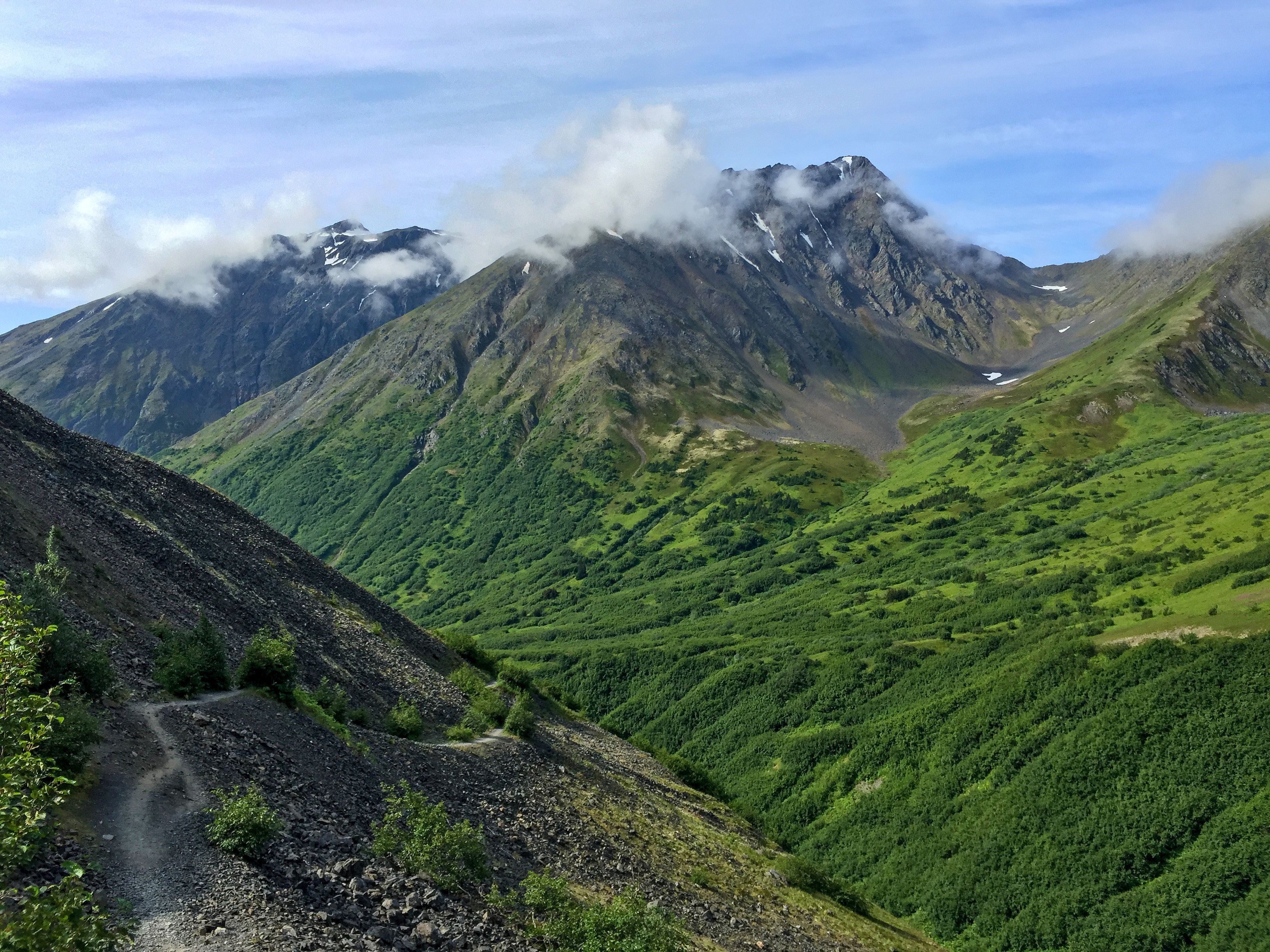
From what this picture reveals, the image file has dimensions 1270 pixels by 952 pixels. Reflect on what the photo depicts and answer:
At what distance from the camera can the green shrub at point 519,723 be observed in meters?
63.7

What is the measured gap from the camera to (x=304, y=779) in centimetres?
3741

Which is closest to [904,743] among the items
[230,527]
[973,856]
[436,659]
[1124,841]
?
[973,856]

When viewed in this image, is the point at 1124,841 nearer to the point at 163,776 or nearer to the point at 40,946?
the point at 163,776

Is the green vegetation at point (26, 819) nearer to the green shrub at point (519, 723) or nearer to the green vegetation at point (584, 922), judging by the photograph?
the green vegetation at point (584, 922)

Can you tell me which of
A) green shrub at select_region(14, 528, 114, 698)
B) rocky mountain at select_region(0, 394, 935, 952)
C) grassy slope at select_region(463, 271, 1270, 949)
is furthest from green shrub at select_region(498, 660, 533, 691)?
green shrub at select_region(14, 528, 114, 698)

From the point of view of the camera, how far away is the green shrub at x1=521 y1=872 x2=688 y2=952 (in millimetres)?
35188

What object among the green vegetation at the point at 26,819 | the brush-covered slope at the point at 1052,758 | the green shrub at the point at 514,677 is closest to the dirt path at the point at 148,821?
the green vegetation at the point at 26,819

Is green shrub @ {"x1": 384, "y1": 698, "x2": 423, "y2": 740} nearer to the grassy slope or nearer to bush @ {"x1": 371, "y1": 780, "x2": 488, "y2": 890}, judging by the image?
bush @ {"x1": 371, "y1": 780, "x2": 488, "y2": 890}

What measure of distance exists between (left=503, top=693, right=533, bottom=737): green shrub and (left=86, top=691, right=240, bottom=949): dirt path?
3156cm

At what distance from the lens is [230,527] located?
238 feet

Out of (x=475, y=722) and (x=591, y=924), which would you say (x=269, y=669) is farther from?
(x=591, y=924)

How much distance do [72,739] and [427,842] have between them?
14.1 m

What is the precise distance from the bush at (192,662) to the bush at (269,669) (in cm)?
93

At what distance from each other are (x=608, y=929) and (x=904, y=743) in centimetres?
12604
